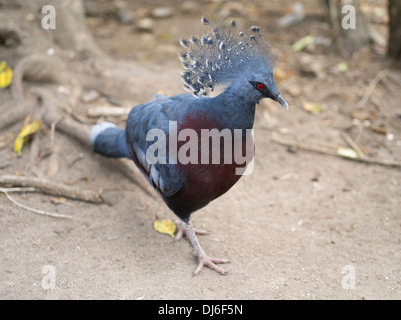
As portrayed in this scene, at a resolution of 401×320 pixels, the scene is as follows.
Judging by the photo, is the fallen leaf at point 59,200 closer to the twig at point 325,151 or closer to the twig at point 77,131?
the twig at point 77,131

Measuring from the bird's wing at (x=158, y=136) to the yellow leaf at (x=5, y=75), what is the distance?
6.02 feet

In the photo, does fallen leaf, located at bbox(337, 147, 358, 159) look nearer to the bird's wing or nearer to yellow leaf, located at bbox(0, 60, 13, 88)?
the bird's wing

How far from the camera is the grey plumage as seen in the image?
2.79 metres

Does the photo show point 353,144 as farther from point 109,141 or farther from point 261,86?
point 109,141

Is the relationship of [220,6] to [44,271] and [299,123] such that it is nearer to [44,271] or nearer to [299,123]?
[299,123]

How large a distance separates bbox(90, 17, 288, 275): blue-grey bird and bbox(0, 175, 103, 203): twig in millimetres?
769

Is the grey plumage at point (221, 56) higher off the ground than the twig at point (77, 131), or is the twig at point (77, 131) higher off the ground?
the grey plumage at point (221, 56)

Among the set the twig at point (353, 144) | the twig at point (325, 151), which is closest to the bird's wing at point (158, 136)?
the twig at point (325, 151)

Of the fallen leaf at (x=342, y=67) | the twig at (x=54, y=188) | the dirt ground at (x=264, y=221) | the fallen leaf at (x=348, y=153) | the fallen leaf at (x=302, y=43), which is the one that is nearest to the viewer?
the dirt ground at (x=264, y=221)

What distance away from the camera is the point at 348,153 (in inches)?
179

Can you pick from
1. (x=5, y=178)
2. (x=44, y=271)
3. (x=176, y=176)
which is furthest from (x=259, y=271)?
(x=5, y=178)

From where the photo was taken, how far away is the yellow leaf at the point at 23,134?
4.01 m

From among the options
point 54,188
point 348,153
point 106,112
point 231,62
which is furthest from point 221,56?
point 348,153

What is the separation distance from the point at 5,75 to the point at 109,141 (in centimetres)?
168
